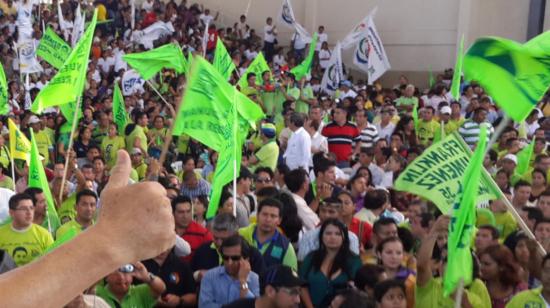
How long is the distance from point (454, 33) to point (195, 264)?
56.4 ft

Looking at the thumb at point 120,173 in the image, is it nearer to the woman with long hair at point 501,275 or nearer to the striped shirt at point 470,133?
the woman with long hair at point 501,275

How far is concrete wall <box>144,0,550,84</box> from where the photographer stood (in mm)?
21797

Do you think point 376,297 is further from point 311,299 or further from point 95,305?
point 95,305

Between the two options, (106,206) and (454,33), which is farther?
(454,33)

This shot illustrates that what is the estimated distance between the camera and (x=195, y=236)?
21.6ft

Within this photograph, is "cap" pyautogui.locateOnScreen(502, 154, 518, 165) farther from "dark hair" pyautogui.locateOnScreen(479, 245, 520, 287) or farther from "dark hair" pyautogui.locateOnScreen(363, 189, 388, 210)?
"dark hair" pyautogui.locateOnScreen(479, 245, 520, 287)

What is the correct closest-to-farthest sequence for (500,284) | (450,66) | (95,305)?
(95,305) → (500,284) → (450,66)

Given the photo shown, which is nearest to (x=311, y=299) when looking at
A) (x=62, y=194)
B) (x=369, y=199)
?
(x=369, y=199)

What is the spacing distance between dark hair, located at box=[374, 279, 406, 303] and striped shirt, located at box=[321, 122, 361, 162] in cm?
593

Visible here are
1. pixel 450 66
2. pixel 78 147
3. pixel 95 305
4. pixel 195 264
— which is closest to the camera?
pixel 95 305

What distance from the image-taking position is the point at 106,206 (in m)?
1.53

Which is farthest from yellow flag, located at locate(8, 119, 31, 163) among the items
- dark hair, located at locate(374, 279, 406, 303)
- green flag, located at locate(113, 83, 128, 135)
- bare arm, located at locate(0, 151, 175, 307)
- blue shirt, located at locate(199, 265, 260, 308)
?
bare arm, located at locate(0, 151, 175, 307)

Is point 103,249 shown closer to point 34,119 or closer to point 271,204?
point 271,204

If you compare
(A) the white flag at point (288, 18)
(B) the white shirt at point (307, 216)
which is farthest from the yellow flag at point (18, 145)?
(A) the white flag at point (288, 18)
